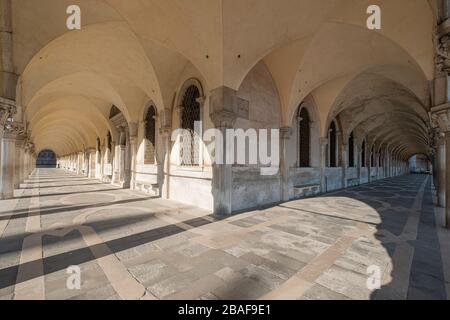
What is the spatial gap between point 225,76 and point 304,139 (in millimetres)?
6991

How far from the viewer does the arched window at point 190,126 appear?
331 inches

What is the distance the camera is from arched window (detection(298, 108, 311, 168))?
11490 mm

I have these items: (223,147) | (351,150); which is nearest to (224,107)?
(223,147)

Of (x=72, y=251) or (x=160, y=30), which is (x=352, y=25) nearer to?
(x=160, y=30)

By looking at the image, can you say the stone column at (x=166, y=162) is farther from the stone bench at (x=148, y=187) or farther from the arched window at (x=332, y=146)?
the arched window at (x=332, y=146)

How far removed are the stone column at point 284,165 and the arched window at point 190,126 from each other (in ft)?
12.7

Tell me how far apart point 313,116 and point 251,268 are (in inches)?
437

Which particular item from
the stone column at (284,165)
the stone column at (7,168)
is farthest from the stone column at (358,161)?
the stone column at (7,168)

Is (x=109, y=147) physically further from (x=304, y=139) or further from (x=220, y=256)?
(x=220, y=256)

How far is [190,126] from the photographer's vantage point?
8789 millimetres

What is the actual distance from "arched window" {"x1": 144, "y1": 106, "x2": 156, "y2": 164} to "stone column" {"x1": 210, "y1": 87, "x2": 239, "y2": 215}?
6435 millimetres

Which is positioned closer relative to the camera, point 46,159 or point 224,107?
point 224,107
